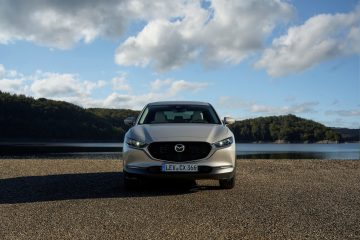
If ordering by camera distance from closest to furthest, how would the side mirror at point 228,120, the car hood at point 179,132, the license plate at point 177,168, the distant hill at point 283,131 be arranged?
the license plate at point 177,168 → the car hood at point 179,132 → the side mirror at point 228,120 → the distant hill at point 283,131

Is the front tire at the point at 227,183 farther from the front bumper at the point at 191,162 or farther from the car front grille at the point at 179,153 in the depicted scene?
the car front grille at the point at 179,153

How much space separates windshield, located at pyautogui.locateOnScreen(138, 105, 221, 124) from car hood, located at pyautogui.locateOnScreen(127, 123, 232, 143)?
60cm

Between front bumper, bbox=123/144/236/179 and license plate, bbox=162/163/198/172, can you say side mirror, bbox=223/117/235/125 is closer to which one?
front bumper, bbox=123/144/236/179

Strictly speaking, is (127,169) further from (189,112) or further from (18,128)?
(18,128)

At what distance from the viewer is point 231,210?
242 inches

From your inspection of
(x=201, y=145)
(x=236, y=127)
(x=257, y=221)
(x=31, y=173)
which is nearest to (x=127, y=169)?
(x=201, y=145)

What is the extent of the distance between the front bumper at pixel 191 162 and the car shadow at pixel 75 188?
0.52 meters

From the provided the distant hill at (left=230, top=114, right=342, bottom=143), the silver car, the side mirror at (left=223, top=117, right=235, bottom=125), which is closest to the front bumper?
the silver car

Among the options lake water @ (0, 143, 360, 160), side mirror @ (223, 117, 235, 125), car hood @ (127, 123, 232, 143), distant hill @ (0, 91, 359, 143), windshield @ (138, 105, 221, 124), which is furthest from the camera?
distant hill @ (0, 91, 359, 143)

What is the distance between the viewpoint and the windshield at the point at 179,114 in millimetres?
8773

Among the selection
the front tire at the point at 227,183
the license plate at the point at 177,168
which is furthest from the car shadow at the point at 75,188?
the license plate at the point at 177,168

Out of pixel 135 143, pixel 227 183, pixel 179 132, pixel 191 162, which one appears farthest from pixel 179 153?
pixel 227 183

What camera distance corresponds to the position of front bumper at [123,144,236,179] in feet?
23.9

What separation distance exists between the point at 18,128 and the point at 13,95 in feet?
96.9
